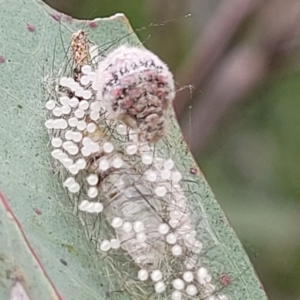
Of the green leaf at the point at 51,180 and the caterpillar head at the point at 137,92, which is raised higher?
the caterpillar head at the point at 137,92

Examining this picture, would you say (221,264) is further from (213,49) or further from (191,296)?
(213,49)

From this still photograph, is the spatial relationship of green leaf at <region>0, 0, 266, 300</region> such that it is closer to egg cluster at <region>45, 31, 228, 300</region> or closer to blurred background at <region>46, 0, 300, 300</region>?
egg cluster at <region>45, 31, 228, 300</region>

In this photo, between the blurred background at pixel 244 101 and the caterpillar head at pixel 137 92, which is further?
the blurred background at pixel 244 101

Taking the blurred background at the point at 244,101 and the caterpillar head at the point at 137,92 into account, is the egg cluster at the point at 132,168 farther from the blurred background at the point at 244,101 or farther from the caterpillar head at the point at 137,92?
the blurred background at the point at 244,101

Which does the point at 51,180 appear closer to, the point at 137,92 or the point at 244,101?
the point at 137,92

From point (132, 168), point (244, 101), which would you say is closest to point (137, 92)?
point (132, 168)

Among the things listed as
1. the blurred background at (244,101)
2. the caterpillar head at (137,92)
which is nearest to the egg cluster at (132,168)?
the caterpillar head at (137,92)
